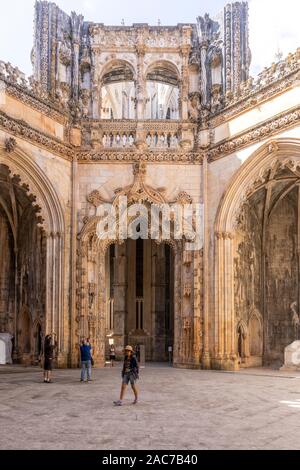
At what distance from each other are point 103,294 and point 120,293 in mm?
8656

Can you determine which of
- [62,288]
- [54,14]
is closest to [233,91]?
[54,14]

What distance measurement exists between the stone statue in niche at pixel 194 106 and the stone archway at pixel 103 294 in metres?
3.06

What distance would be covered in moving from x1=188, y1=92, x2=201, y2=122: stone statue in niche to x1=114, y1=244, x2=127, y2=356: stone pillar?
1065cm

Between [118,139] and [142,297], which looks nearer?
[118,139]

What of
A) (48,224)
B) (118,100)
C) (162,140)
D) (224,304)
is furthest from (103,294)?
(118,100)

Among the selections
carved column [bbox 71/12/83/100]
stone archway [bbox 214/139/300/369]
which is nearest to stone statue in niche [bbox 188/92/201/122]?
stone archway [bbox 214/139/300/369]

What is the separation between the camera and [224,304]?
2062 centimetres

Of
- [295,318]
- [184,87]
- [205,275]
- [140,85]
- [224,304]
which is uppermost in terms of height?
[140,85]

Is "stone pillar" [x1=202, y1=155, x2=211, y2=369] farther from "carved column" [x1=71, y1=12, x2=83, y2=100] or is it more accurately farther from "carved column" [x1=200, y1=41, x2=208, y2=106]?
"carved column" [x1=71, y1=12, x2=83, y2=100]

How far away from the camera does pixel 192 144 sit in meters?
22.6

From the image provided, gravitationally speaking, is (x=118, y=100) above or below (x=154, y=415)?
above

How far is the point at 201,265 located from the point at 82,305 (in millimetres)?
4864

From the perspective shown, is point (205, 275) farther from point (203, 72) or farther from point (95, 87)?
point (95, 87)

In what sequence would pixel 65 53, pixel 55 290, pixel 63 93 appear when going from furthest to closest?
pixel 65 53, pixel 63 93, pixel 55 290
